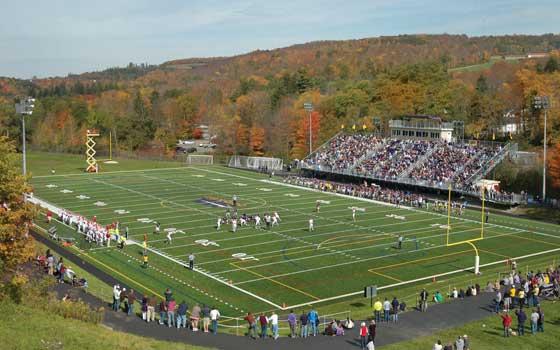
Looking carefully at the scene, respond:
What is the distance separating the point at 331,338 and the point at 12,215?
42.1 ft

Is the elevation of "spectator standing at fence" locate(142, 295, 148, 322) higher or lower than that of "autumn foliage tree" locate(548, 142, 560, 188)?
lower

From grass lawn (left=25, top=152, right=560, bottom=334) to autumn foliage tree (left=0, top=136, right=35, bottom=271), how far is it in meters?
6.26

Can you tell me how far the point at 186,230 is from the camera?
41875mm

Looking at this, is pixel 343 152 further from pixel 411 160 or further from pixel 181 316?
pixel 181 316

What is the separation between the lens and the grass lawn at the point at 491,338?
21.5 metres

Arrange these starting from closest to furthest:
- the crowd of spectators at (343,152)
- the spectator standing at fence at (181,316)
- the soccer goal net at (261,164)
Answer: the spectator standing at fence at (181,316) → the crowd of spectators at (343,152) → the soccer goal net at (261,164)

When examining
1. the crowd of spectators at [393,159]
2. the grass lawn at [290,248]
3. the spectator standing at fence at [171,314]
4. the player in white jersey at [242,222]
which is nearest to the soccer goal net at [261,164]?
the crowd of spectators at [393,159]

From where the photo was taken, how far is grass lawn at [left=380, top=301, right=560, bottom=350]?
70.4ft

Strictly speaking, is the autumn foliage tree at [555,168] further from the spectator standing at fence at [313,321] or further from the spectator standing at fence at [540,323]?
the spectator standing at fence at [313,321]

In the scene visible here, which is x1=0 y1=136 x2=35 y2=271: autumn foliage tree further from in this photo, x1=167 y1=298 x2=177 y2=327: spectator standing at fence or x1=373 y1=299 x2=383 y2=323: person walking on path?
x1=373 y1=299 x2=383 y2=323: person walking on path

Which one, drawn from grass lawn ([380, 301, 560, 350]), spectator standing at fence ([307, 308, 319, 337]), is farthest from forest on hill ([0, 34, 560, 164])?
spectator standing at fence ([307, 308, 319, 337])

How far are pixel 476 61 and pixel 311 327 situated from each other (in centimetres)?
16686

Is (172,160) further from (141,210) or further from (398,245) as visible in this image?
(398,245)

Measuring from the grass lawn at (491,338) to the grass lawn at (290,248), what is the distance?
3833 millimetres
